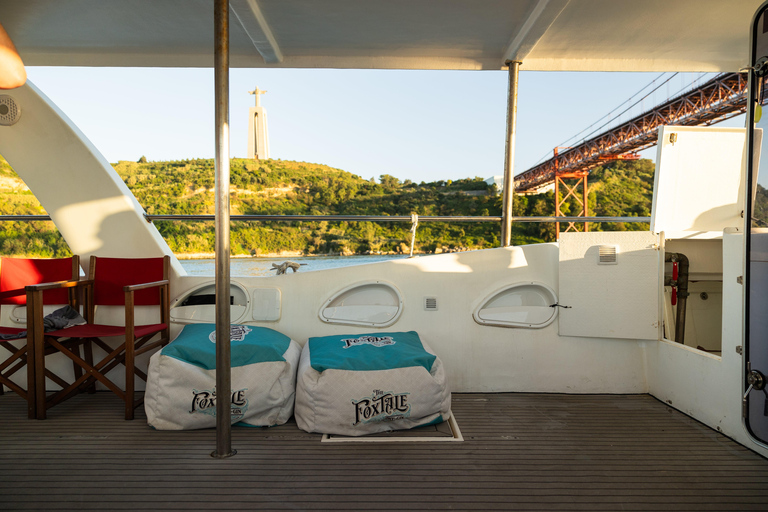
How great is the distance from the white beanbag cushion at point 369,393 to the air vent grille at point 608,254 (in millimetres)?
1337

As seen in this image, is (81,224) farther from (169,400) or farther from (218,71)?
(218,71)

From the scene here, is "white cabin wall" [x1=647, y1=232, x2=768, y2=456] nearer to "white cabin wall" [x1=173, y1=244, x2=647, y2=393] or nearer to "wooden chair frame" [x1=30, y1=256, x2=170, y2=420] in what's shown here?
"white cabin wall" [x1=173, y1=244, x2=647, y2=393]

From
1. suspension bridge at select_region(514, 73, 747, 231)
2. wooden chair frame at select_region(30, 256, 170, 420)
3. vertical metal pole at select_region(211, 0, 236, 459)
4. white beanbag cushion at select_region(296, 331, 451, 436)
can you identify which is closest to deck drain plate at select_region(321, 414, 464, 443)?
white beanbag cushion at select_region(296, 331, 451, 436)

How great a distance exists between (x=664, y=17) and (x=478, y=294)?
211 cm

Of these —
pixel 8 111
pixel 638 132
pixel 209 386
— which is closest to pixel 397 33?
pixel 209 386

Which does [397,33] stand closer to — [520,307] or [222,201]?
[222,201]

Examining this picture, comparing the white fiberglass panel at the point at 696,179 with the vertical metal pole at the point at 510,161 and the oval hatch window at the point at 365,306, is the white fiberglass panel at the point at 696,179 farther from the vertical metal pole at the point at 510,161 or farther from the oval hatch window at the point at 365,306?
the oval hatch window at the point at 365,306

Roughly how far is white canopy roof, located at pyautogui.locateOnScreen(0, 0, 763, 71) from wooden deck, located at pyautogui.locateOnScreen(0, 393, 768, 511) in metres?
2.36

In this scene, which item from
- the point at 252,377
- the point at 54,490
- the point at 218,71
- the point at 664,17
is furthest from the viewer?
the point at 664,17

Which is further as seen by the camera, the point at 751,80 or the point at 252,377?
the point at 252,377

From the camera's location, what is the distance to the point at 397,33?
3105mm

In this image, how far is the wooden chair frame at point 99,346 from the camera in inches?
100.0

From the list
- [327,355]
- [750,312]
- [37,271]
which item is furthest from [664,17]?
[37,271]

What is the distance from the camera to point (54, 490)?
180 cm
